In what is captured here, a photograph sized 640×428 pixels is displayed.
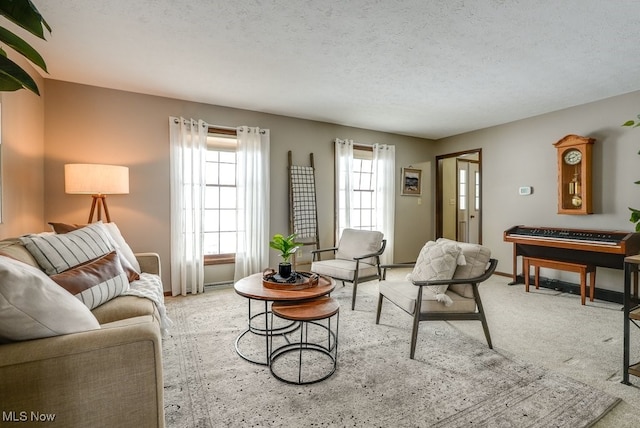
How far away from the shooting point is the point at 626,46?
8.50 ft

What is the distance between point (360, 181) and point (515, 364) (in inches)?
144

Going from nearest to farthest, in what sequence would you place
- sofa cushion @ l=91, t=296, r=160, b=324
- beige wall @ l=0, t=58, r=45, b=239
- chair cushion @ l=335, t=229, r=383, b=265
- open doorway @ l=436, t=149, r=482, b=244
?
sofa cushion @ l=91, t=296, r=160, b=324, beige wall @ l=0, t=58, r=45, b=239, chair cushion @ l=335, t=229, r=383, b=265, open doorway @ l=436, t=149, r=482, b=244

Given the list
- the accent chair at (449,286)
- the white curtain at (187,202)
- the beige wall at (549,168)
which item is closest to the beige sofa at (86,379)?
the accent chair at (449,286)

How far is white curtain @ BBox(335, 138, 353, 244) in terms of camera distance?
5.03m

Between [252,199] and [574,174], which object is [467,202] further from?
[252,199]

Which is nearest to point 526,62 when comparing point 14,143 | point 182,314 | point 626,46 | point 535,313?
point 626,46

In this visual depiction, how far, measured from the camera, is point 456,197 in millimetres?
6398

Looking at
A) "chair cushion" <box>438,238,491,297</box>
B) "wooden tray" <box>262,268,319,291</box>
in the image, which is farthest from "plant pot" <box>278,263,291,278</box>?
"chair cushion" <box>438,238,491,297</box>

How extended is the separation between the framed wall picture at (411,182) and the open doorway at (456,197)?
490mm

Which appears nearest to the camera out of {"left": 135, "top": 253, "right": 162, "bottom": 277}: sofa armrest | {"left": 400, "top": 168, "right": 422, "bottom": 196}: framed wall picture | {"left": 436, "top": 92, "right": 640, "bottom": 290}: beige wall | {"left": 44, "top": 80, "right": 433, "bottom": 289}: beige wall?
{"left": 135, "top": 253, "right": 162, "bottom": 277}: sofa armrest

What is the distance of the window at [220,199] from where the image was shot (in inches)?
168

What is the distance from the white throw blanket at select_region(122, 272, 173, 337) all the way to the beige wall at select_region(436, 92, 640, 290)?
4.94 metres

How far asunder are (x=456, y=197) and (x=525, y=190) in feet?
5.76

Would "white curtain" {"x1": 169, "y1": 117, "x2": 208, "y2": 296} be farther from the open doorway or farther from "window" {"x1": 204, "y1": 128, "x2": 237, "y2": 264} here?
the open doorway
